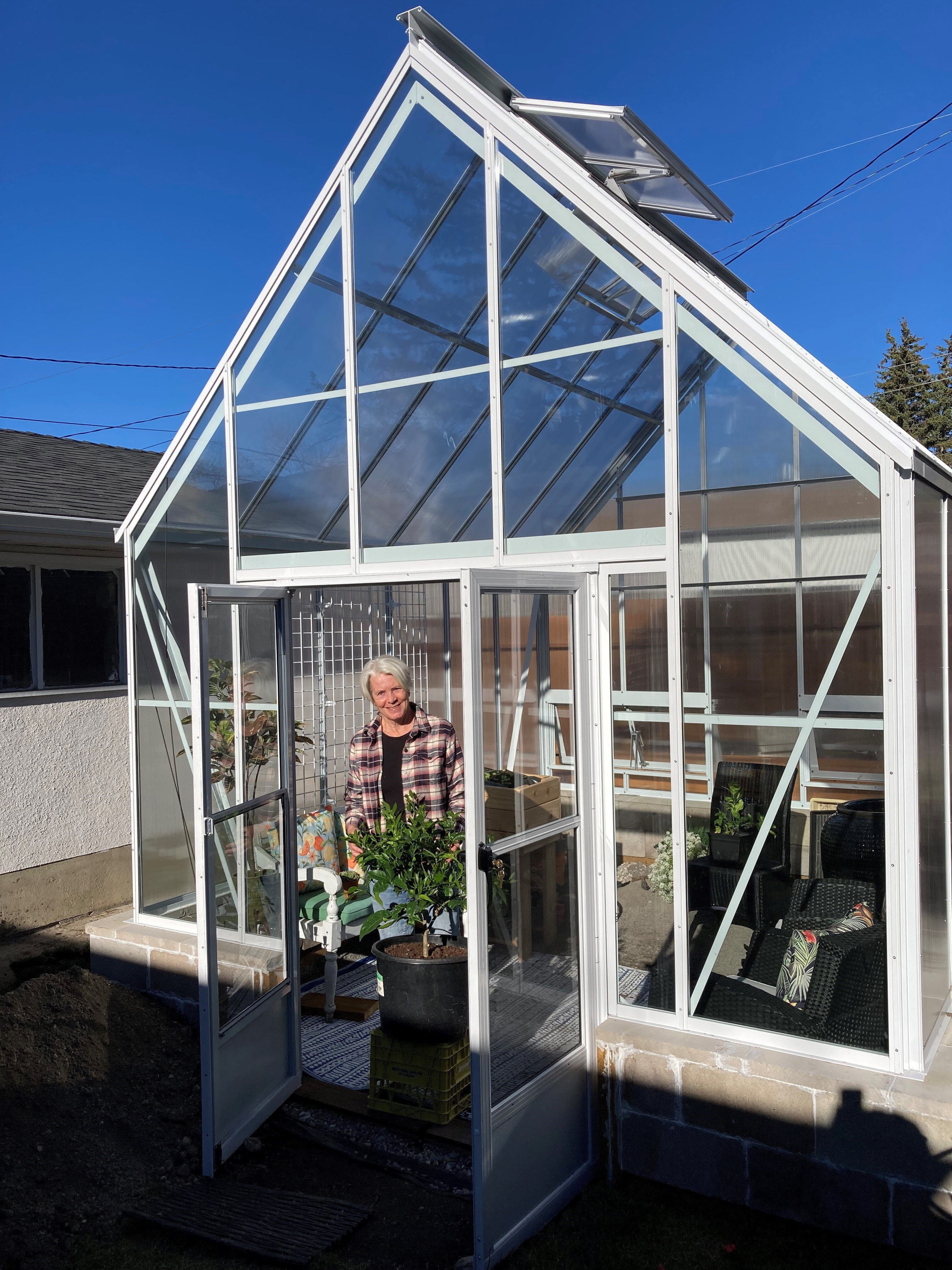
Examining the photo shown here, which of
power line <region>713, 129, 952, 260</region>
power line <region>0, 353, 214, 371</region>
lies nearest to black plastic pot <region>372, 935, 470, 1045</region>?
power line <region>713, 129, 952, 260</region>

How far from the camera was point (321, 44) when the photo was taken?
553 inches

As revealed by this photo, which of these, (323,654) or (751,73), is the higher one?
(751,73)

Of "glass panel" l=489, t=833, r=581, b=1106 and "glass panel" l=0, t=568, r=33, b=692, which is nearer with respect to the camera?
"glass panel" l=489, t=833, r=581, b=1106

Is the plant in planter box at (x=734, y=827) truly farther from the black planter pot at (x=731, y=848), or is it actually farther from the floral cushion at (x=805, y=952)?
the floral cushion at (x=805, y=952)

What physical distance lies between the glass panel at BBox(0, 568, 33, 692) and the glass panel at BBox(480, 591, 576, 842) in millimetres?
4381

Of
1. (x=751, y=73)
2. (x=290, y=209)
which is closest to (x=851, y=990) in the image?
(x=751, y=73)

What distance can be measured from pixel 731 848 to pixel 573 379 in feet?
6.45

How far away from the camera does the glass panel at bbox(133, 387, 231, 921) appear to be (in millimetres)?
5102

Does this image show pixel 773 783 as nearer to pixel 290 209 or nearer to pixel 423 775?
pixel 423 775

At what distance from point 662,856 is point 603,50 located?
14722mm

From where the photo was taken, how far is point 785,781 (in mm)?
3293

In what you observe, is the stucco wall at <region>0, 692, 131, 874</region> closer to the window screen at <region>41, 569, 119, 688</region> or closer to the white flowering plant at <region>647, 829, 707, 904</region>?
the window screen at <region>41, 569, 119, 688</region>

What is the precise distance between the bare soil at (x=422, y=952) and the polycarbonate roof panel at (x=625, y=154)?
10.7 feet

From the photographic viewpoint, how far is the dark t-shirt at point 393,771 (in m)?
4.55
